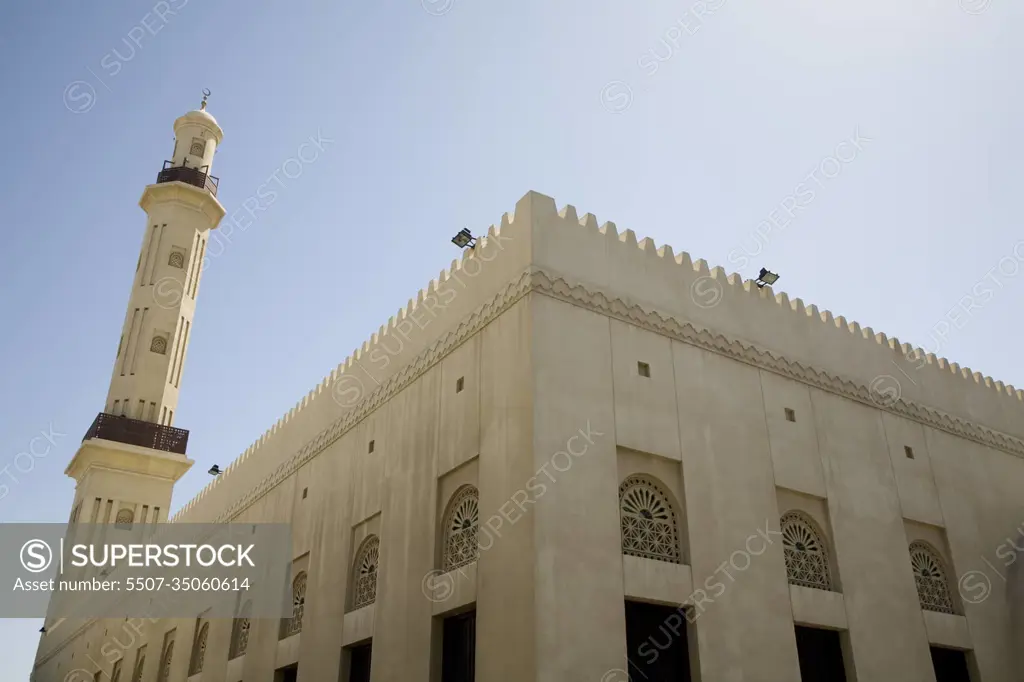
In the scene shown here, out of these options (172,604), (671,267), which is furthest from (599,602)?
(172,604)

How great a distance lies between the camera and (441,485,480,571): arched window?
8.56m

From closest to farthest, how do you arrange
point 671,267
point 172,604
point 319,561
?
point 671,267, point 319,561, point 172,604

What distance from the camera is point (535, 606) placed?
278 inches

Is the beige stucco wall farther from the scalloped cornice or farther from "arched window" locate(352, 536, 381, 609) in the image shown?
"arched window" locate(352, 536, 381, 609)

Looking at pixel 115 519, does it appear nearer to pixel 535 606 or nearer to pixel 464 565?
pixel 464 565

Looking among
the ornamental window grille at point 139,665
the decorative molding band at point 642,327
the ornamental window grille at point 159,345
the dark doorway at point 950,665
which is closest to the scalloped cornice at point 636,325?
the decorative molding band at point 642,327

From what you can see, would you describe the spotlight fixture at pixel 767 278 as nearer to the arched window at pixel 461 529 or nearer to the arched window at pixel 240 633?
the arched window at pixel 461 529

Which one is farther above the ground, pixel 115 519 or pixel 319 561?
pixel 115 519

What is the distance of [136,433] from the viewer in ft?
59.7

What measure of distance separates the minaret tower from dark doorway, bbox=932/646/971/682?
15347 mm

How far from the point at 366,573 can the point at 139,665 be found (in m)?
9.39

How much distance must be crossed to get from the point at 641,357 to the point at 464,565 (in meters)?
2.91

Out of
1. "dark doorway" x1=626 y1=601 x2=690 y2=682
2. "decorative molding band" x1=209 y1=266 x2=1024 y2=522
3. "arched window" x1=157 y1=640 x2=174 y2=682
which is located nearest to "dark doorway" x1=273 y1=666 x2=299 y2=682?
"decorative molding band" x1=209 y1=266 x2=1024 y2=522

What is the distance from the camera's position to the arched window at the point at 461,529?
856 centimetres
